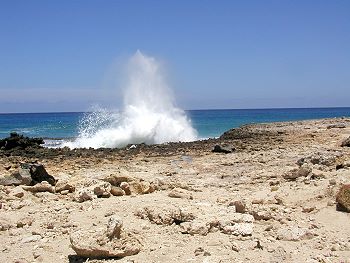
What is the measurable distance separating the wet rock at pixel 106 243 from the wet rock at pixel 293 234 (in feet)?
5.81

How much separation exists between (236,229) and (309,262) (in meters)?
1.07

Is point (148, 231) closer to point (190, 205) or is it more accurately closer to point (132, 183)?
point (190, 205)

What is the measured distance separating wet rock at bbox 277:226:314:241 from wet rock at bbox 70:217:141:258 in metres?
1.77

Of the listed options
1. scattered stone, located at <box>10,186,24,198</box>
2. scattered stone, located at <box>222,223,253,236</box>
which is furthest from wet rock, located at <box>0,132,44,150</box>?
scattered stone, located at <box>222,223,253,236</box>

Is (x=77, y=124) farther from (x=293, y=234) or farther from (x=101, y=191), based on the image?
(x=293, y=234)

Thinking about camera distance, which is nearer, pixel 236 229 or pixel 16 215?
pixel 236 229

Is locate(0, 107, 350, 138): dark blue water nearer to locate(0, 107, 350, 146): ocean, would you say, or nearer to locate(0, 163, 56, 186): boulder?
locate(0, 107, 350, 146): ocean

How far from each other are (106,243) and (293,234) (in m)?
2.30

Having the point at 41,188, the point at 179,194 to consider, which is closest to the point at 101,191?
the point at 179,194

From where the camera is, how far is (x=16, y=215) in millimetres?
7367

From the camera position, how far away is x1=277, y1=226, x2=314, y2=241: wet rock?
5.96m

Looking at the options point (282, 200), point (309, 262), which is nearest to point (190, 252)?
point (309, 262)

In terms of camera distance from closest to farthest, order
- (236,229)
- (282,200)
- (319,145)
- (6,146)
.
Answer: (236,229) < (282,200) < (319,145) < (6,146)

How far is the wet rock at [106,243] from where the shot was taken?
5449mm
